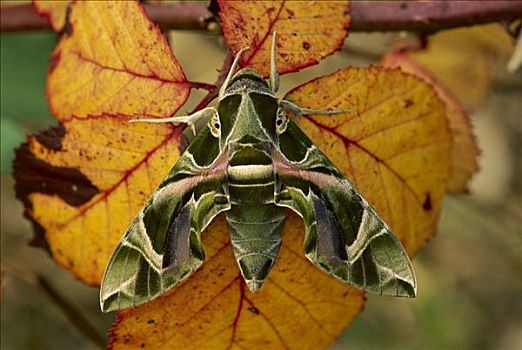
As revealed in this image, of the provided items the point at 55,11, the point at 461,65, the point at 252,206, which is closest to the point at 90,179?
the point at 252,206

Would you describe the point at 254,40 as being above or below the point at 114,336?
above

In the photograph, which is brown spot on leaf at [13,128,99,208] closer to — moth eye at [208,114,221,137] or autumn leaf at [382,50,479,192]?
moth eye at [208,114,221,137]

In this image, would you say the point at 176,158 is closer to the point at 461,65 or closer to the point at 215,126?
the point at 215,126

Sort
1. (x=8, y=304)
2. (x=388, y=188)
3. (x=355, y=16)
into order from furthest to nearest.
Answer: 1. (x=8, y=304)
2. (x=355, y=16)
3. (x=388, y=188)

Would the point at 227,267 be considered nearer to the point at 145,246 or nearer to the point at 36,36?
the point at 145,246

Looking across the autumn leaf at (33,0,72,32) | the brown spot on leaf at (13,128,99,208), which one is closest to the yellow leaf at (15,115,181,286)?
→ the brown spot on leaf at (13,128,99,208)

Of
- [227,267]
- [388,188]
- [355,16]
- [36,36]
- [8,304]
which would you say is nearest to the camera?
[227,267]

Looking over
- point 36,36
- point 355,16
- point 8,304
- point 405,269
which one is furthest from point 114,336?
point 8,304
